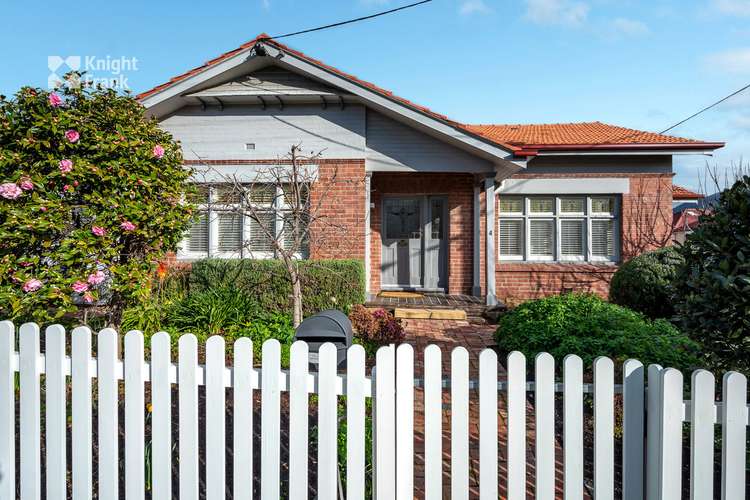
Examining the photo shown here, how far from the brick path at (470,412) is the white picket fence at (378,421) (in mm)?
694

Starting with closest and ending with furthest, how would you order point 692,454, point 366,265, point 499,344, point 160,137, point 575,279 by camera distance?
point 692,454 → point 160,137 → point 499,344 → point 366,265 → point 575,279

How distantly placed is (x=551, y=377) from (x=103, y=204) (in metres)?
3.90

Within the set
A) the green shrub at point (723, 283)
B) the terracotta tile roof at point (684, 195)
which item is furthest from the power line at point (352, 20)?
the terracotta tile roof at point (684, 195)

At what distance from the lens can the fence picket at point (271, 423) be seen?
222 cm

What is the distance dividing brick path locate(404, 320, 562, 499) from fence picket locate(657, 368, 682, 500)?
0.85 metres

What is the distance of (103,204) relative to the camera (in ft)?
13.0

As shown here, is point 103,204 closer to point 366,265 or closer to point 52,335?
point 52,335

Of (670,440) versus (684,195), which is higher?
(684,195)

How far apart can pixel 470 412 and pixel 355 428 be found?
1914mm

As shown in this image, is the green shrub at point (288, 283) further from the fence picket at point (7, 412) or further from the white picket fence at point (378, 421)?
the white picket fence at point (378, 421)

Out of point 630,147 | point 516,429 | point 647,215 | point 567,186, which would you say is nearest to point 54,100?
point 516,429

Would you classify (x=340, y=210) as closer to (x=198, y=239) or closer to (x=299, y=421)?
(x=198, y=239)

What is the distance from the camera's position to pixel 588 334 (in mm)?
5051

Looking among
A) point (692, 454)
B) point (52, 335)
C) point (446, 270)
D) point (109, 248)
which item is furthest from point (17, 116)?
point (446, 270)
